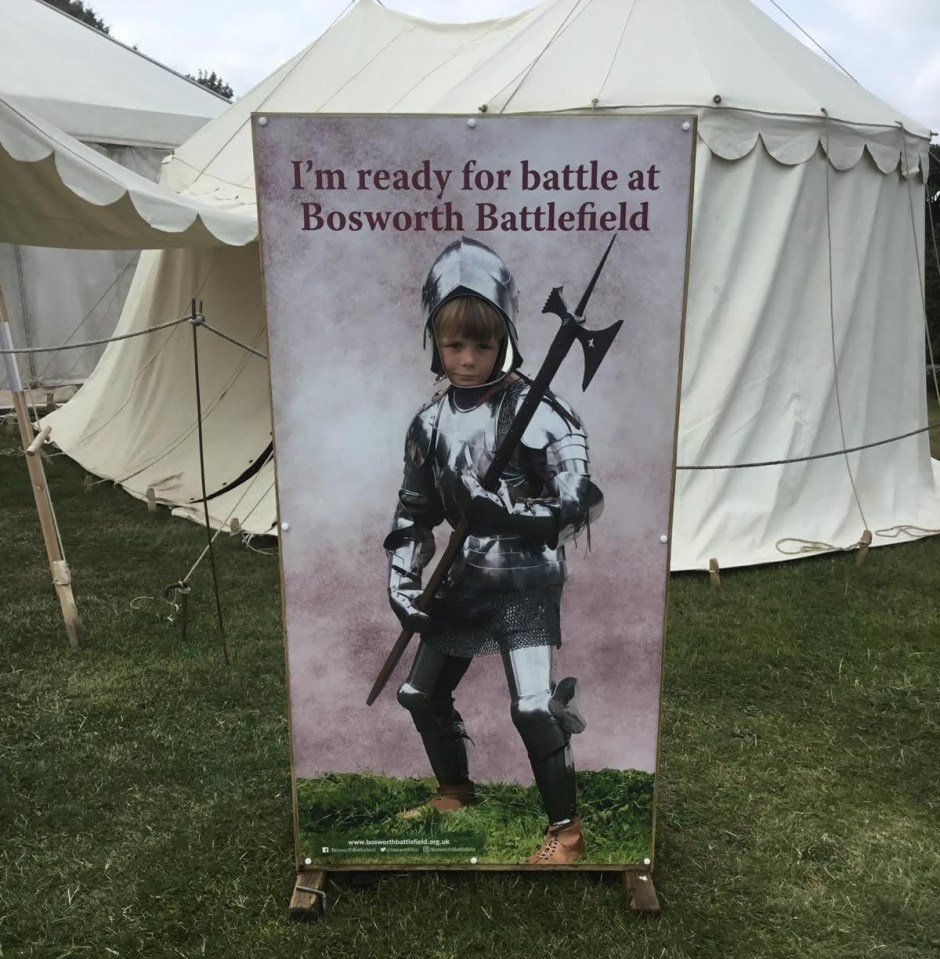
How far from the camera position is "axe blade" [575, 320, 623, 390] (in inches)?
68.7

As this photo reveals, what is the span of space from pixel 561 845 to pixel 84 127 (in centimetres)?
819

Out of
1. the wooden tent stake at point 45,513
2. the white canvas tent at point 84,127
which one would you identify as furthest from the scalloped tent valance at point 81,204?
the white canvas tent at point 84,127

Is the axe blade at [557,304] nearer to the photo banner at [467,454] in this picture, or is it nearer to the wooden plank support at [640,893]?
the photo banner at [467,454]

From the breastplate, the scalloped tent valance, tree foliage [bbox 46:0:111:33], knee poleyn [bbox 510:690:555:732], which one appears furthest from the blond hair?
tree foliage [bbox 46:0:111:33]

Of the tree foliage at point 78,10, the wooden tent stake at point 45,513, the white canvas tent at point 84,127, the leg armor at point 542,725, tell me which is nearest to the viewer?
the leg armor at point 542,725

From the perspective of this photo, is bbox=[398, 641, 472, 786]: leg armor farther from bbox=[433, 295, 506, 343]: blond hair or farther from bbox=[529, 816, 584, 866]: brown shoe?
bbox=[433, 295, 506, 343]: blond hair

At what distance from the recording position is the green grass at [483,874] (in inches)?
79.5

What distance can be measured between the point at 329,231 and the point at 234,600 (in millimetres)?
2589

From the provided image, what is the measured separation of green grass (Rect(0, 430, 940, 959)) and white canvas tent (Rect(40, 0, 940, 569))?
0.73m

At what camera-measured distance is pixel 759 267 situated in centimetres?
446

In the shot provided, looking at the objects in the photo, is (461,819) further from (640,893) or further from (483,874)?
(640,893)

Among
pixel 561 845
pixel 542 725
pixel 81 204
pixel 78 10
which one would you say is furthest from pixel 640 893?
pixel 78 10

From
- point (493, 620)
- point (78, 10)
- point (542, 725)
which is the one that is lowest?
point (542, 725)

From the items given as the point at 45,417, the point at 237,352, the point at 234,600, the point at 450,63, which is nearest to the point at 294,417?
the point at 234,600
